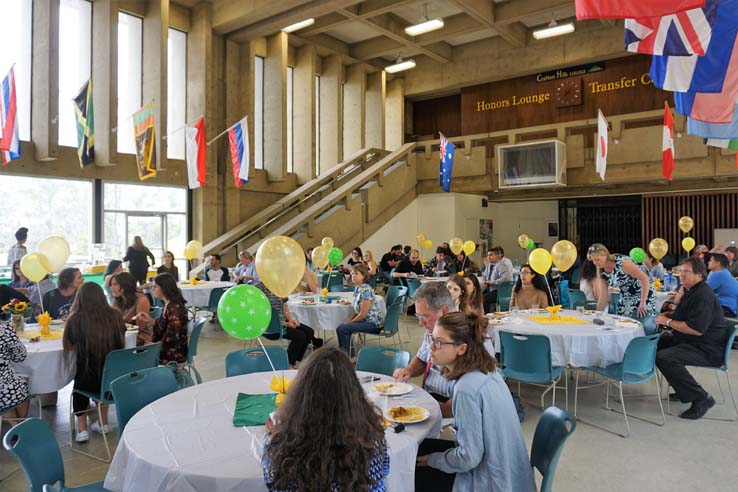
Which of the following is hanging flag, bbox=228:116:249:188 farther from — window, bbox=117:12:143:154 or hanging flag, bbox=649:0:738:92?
hanging flag, bbox=649:0:738:92

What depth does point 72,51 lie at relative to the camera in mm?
12039

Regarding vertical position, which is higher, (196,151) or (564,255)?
(196,151)

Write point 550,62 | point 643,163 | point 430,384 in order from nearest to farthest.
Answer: point 430,384
point 643,163
point 550,62

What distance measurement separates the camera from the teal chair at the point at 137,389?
2998 mm

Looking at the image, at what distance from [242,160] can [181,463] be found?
422 inches

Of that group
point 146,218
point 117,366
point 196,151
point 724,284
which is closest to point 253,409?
point 117,366

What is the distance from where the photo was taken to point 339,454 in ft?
5.35

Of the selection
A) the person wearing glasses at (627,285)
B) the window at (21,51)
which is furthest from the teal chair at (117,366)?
the window at (21,51)

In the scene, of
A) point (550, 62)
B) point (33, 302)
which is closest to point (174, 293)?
point (33, 302)

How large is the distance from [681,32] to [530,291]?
3.17 m

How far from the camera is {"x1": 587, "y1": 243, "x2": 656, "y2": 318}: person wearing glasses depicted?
19.7 ft

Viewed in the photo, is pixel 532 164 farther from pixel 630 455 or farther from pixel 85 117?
pixel 630 455

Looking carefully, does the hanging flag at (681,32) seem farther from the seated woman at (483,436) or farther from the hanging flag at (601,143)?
the hanging flag at (601,143)

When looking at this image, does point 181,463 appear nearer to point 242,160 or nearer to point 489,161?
point 242,160
